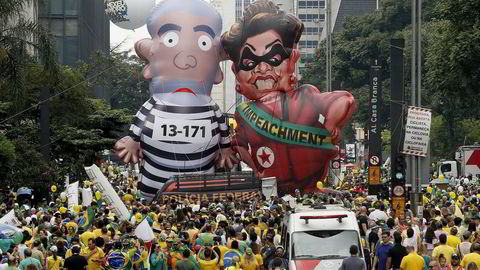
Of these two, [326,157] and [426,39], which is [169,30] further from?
[426,39]

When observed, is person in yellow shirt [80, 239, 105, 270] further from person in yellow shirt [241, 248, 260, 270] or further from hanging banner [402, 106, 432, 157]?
hanging banner [402, 106, 432, 157]

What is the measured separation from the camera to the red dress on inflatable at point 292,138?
131ft

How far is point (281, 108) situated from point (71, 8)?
1148 inches

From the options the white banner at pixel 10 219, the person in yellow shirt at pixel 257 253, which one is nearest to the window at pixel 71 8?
the white banner at pixel 10 219

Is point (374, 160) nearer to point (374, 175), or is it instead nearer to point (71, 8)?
point (374, 175)

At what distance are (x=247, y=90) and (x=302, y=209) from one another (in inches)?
824

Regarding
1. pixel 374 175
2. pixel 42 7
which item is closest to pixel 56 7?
pixel 42 7

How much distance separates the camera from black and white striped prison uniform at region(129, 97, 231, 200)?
39938mm

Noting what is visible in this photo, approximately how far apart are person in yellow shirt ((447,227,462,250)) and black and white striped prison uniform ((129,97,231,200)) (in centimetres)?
2040

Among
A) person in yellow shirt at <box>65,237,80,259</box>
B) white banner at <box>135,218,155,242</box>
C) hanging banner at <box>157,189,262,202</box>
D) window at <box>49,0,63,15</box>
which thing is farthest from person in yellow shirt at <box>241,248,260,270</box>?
window at <box>49,0,63,15</box>

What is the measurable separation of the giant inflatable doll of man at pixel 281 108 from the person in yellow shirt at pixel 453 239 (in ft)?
64.5

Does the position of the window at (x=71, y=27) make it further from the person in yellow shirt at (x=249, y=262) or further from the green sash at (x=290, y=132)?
the person in yellow shirt at (x=249, y=262)

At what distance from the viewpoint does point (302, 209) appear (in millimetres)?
19891

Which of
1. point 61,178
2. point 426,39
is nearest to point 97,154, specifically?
point 61,178
